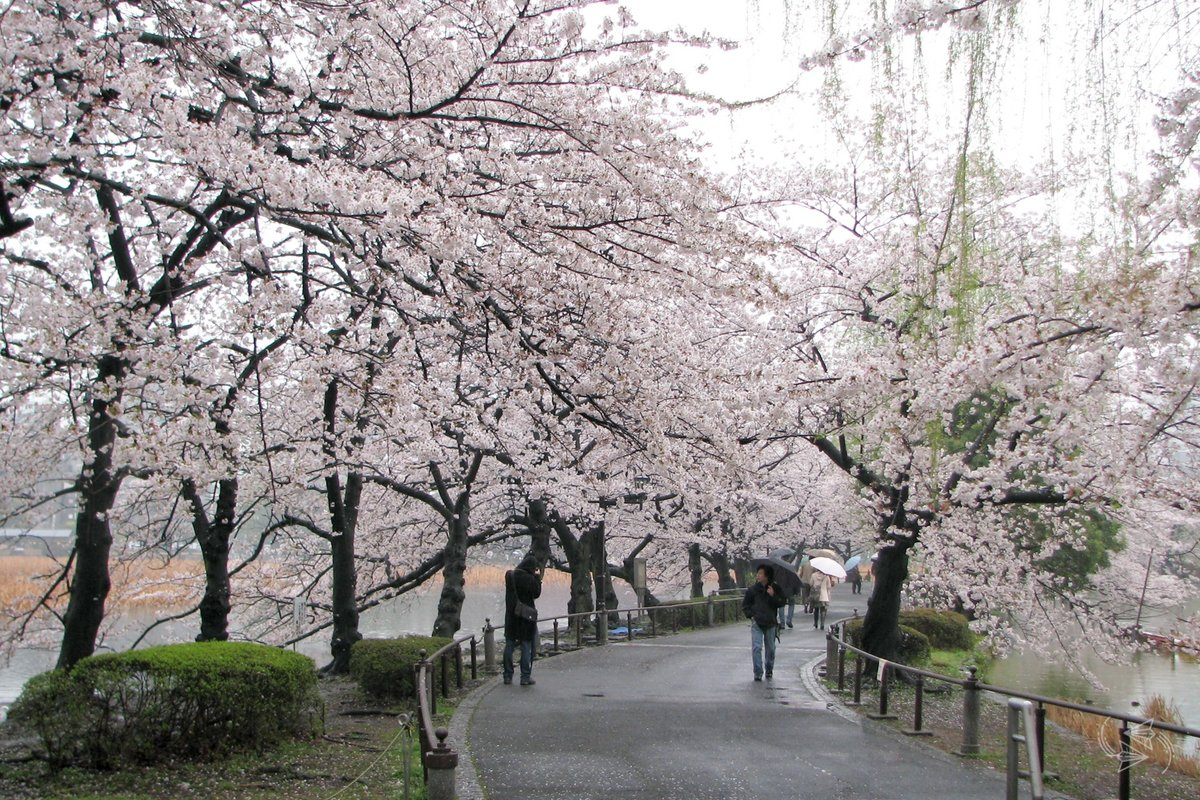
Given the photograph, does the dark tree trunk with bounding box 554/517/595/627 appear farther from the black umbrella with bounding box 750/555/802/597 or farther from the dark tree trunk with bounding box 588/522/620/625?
the black umbrella with bounding box 750/555/802/597

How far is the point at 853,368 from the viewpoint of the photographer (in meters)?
13.7

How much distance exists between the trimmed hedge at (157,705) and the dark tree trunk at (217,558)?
3.73 metres

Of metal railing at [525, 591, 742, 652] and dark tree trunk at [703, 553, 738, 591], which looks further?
dark tree trunk at [703, 553, 738, 591]

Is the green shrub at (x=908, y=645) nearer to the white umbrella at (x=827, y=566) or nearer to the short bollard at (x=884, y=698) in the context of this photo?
the white umbrella at (x=827, y=566)

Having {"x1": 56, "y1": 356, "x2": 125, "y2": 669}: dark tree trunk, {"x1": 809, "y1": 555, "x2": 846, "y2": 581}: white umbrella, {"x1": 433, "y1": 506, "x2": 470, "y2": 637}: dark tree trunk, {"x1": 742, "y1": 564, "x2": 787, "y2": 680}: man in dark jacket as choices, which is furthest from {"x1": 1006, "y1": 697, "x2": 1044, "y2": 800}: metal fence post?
{"x1": 809, "y1": 555, "x2": 846, "y2": 581}: white umbrella

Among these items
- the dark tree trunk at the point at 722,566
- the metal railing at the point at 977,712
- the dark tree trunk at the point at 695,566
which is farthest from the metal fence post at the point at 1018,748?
the dark tree trunk at the point at 722,566

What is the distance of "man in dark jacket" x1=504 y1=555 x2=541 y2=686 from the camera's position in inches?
521

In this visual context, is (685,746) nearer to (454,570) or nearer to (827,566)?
(454,570)

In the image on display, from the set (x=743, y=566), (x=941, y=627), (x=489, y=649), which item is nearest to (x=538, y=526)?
(x=489, y=649)

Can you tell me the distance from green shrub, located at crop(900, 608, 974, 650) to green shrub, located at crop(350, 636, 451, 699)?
1270 cm

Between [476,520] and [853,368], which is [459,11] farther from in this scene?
[476,520]

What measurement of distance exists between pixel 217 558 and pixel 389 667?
9.05 ft

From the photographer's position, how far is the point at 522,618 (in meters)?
13.3

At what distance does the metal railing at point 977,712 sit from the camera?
244 inches
